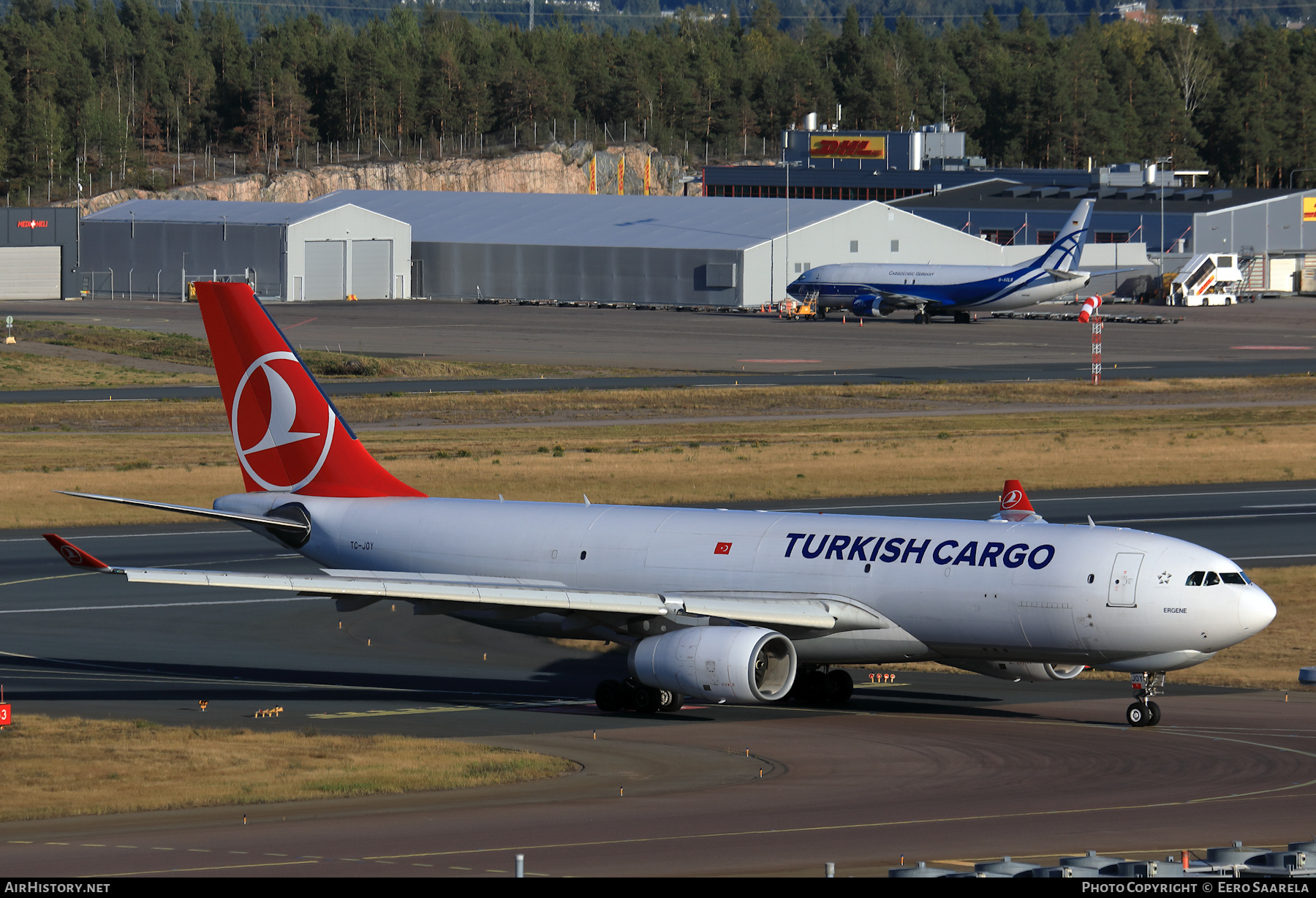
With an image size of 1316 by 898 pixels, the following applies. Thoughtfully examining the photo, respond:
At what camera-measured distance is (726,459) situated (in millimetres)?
78000

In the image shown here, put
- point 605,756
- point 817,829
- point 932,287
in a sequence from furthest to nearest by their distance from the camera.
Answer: point 932,287, point 605,756, point 817,829

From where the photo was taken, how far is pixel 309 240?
18762 centimetres

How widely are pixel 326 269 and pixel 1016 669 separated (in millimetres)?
161217

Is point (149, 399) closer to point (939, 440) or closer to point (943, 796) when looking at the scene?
point (939, 440)

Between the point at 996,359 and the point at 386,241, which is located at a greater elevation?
the point at 386,241

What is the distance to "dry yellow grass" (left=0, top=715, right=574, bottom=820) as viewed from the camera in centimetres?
2773

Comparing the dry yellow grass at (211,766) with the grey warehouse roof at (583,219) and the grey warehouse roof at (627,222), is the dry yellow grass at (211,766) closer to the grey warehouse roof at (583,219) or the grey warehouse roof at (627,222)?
the grey warehouse roof at (583,219)

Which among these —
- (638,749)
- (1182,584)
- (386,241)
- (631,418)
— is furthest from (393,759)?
(386,241)

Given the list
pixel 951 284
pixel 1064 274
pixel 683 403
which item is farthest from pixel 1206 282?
pixel 683 403

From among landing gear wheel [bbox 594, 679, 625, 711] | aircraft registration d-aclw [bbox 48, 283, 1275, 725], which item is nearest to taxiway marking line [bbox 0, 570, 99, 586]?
aircraft registration d-aclw [bbox 48, 283, 1275, 725]

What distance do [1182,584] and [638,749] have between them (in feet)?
34.6

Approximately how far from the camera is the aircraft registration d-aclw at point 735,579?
3319 centimetres

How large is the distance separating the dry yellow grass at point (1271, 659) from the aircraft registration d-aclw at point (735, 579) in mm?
4902

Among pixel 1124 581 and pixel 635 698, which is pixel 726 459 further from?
pixel 1124 581
